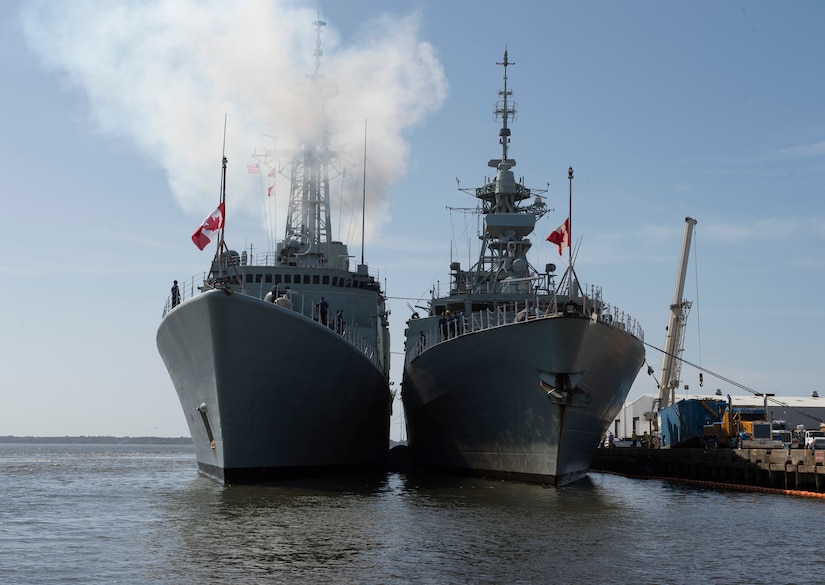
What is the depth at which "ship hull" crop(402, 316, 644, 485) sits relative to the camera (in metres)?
21.4

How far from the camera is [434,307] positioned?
107 feet

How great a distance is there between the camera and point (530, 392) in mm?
21906

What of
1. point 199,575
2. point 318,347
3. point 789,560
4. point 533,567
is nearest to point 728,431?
point 318,347

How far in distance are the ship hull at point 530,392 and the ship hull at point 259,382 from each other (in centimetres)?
289

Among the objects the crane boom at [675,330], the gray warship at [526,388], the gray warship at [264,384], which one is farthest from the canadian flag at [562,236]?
the crane boom at [675,330]

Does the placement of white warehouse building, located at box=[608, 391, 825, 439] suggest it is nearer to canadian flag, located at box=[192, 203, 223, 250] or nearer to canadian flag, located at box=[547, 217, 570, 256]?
canadian flag, located at box=[547, 217, 570, 256]

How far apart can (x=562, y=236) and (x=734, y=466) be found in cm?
1062

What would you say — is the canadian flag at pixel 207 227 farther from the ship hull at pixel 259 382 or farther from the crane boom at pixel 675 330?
the crane boom at pixel 675 330

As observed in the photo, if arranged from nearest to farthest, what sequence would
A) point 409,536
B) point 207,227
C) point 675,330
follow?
point 409,536, point 207,227, point 675,330

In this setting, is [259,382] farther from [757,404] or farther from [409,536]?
[757,404]

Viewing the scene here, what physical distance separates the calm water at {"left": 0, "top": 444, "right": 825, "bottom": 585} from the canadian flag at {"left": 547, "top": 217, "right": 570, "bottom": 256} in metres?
6.33

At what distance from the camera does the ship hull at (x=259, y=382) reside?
2081 cm

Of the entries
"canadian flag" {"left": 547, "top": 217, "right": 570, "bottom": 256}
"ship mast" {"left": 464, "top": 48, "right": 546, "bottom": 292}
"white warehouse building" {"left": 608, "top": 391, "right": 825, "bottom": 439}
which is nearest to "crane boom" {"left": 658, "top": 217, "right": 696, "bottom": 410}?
"white warehouse building" {"left": 608, "top": 391, "right": 825, "bottom": 439}

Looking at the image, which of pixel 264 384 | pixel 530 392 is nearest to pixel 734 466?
pixel 530 392
